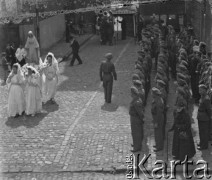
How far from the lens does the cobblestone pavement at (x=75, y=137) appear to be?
11.1 meters

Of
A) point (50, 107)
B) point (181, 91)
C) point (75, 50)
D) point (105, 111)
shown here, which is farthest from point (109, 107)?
point (75, 50)

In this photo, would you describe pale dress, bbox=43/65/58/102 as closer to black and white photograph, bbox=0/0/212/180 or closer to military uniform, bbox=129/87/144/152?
black and white photograph, bbox=0/0/212/180

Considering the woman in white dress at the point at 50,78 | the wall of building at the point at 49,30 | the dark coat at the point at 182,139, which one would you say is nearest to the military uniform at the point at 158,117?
the dark coat at the point at 182,139

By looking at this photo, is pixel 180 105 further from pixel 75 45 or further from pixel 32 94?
pixel 75 45

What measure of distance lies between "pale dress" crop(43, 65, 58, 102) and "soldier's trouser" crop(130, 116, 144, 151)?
186 inches

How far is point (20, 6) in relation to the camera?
80.3 feet

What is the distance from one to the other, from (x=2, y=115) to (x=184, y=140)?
6.43m

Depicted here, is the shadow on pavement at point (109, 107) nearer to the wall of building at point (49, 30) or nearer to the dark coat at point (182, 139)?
the dark coat at point (182, 139)

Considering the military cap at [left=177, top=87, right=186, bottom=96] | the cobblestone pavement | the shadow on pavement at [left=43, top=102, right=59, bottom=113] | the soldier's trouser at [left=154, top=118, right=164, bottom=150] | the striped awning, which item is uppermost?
the striped awning

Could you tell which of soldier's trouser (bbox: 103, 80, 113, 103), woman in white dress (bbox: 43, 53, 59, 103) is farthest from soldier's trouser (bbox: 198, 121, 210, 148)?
woman in white dress (bbox: 43, 53, 59, 103)

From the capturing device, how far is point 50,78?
625 inches

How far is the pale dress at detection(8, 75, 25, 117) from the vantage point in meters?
Result: 14.5

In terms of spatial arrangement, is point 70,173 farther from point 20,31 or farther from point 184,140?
point 20,31

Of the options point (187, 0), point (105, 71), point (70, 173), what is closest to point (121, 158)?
point (70, 173)
